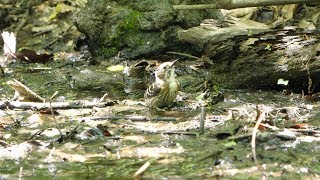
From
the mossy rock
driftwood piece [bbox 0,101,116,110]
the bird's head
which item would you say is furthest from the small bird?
the mossy rock

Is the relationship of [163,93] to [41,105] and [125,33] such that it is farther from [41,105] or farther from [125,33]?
[125,33]

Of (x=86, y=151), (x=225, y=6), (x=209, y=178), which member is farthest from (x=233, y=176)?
(x=225, y=6)

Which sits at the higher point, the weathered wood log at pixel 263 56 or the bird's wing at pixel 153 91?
the weathered wood log at pixel 263 56

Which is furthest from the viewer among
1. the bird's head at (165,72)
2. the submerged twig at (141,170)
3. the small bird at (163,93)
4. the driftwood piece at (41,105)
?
the bird's head at (165,72)

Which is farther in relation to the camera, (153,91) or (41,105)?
(153,91)

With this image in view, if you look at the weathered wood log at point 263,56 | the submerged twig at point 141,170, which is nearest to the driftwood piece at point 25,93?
the weathered wood log at point 263,56

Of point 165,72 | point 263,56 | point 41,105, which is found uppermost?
point 263,56

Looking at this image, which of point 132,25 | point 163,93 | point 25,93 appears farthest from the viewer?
point 132,25

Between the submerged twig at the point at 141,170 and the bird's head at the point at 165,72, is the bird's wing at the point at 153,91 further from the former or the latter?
the submerged twig at the point at 141,170

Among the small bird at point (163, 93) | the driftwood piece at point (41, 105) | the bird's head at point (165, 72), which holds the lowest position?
the driftwood piece at point (41, 105)

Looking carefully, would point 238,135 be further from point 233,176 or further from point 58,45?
point 58,45

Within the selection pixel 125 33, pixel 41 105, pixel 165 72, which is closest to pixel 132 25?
pixel 125 33

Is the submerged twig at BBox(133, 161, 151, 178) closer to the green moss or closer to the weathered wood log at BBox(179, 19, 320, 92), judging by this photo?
the weathered wood log at BBox(179, 19, 320, 92)

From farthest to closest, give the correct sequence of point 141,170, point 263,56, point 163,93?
point 263,56, point 163,93, point 141,170
